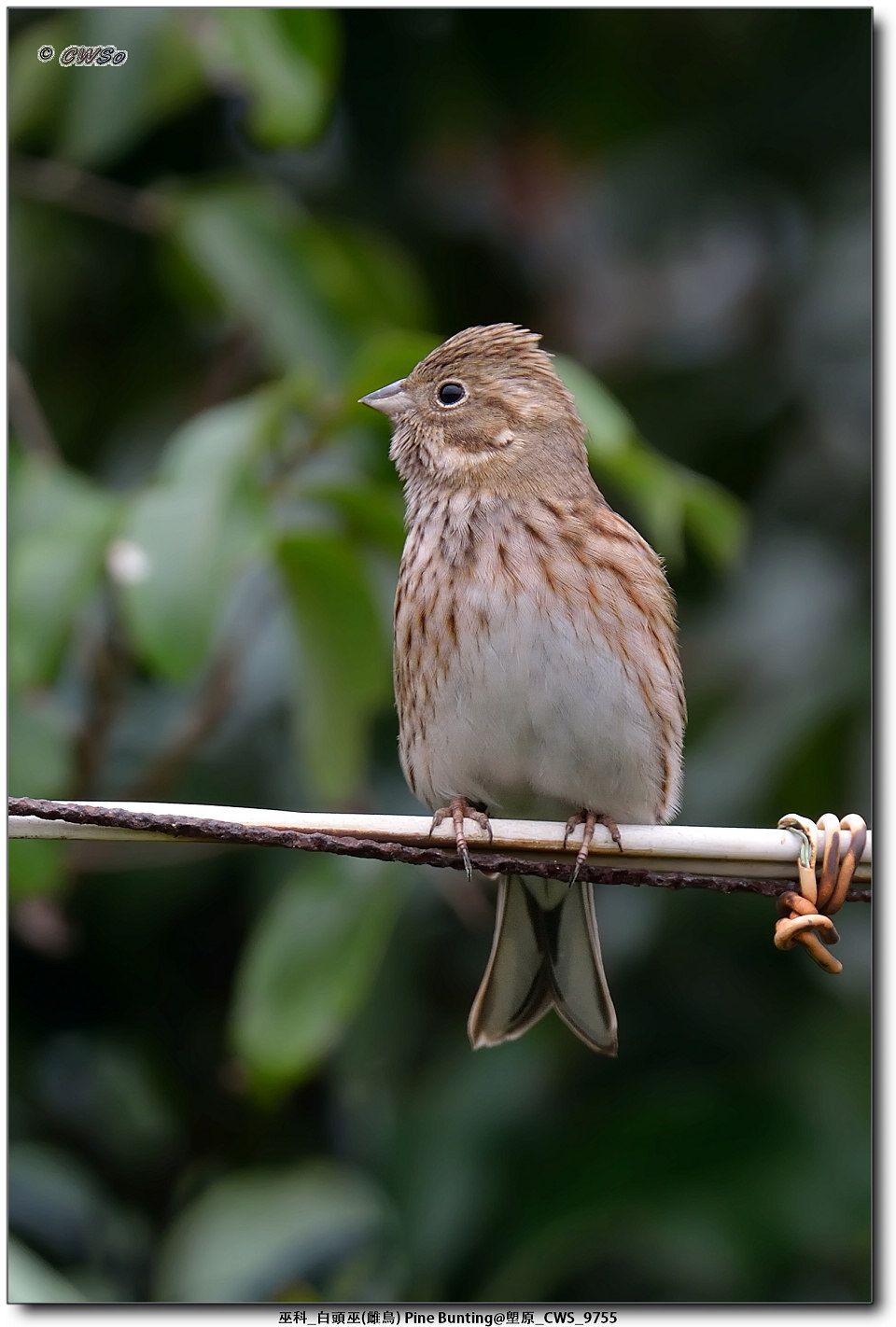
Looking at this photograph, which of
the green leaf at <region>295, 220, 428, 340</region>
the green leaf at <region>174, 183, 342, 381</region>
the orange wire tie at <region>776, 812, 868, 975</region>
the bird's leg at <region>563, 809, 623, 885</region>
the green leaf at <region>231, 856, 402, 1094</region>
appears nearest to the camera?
the orange wire tie at <region>776, 812, 868, 975</region>

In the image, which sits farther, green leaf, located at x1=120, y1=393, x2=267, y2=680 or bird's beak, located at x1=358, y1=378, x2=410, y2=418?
bird's beak, located at x1=358, y1=378, x2=410, y2=418

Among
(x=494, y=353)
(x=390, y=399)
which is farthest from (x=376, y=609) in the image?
(x=494, y=353)

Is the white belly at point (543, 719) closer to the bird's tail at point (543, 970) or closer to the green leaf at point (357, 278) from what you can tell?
the bird's tail at point (543, 970)

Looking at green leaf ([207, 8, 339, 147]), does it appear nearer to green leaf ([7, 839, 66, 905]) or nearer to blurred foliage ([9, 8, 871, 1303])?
blurred foliage ([9, 8, 871, 1303])

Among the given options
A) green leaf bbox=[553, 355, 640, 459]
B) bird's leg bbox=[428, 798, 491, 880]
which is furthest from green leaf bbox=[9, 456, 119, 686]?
green leaf bbox=[553, 355, 640, 459]

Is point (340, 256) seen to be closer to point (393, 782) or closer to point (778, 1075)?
point (393, 782)

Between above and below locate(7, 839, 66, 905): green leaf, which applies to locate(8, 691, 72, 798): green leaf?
above

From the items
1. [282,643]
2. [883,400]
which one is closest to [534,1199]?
[282,643]
